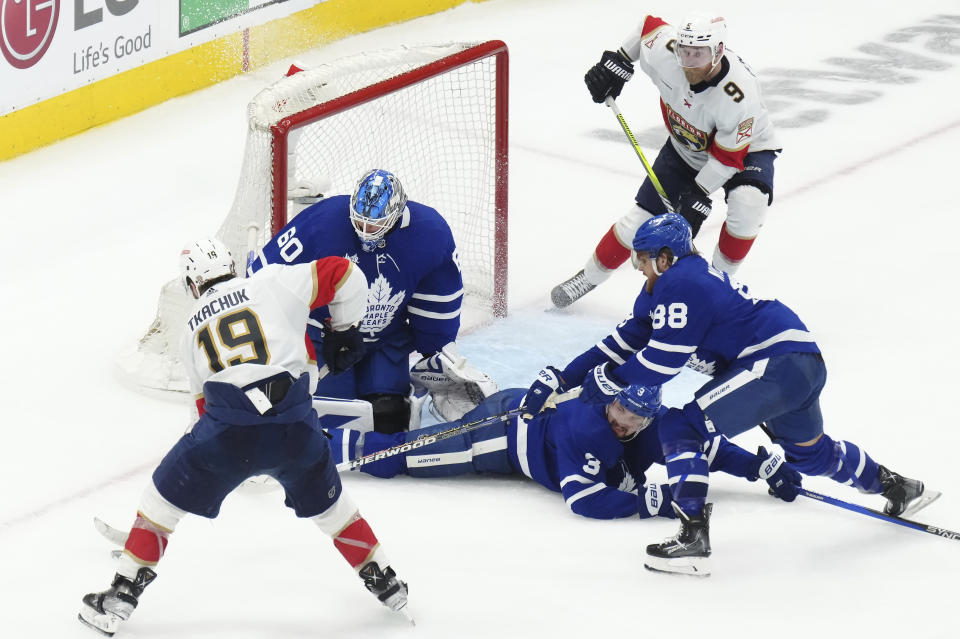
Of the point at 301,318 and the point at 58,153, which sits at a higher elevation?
the point at 301,318

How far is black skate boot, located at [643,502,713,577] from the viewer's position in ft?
11.8

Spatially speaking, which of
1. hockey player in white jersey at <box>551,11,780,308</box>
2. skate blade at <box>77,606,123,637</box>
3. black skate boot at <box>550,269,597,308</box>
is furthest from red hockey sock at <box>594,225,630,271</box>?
skate blade at <box>77,606,123,637</box>

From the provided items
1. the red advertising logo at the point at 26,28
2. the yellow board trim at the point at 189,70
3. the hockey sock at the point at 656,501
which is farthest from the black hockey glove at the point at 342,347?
the yellow board trim at the point at 189,70

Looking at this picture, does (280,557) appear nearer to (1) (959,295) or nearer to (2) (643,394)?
(2) (643,394)

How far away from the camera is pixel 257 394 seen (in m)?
3.21

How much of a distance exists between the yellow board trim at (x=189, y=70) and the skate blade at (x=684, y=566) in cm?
406

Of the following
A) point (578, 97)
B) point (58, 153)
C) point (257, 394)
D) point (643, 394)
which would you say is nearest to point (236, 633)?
point (257, 394)

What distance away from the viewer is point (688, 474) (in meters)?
3.71

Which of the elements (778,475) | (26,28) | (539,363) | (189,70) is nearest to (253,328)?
(778,475)

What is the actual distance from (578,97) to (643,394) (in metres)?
4.08

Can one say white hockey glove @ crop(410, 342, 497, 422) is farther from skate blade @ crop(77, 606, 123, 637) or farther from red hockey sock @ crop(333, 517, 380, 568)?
skate blade @ crop(77, 606, 123, 637)

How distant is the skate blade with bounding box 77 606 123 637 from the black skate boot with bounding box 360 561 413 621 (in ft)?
1.83

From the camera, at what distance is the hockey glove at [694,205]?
17.1 feet

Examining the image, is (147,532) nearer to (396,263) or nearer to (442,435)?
(442,435)
